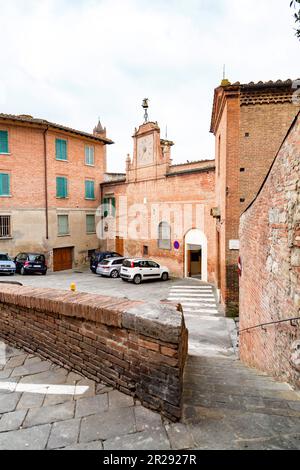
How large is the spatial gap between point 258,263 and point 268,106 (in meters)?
8.30

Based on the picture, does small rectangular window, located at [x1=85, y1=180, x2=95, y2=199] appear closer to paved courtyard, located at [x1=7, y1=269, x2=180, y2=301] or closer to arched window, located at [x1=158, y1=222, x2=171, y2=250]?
arched window, located at [x1=158, y1=222, x2=171, y2=250]

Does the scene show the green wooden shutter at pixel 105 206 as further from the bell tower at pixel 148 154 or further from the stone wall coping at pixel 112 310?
the stone wall coping at pixel 112 310

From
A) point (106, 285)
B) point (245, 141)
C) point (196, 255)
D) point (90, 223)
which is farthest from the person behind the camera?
point (90, 223)

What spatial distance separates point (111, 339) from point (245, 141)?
10.8 meters

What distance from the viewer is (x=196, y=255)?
2020 centimetres

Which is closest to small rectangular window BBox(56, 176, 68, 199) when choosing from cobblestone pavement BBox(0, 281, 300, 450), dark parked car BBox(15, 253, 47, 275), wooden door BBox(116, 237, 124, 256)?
wooden door BBox(116, 237, 124, 256)

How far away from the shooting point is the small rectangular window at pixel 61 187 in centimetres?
2331

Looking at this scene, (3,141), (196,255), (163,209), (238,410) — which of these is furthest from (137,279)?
(238,410)

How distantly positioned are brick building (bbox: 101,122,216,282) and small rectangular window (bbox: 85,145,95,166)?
2.41 m

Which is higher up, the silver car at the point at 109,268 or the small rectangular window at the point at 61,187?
the small rectangular window at the point at 61,187

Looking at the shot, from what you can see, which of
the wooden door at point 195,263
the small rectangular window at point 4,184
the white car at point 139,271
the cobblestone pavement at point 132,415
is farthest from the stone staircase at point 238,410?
the small rectangular window at point 4,184

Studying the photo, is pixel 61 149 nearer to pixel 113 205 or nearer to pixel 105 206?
pixel 105 206

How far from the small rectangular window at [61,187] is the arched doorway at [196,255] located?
10630mm
